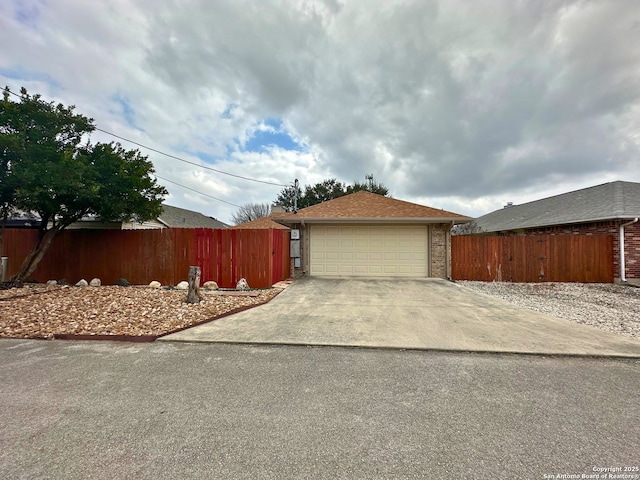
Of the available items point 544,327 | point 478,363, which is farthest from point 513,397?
point 544,327

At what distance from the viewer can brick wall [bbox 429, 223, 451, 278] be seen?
11445 mm

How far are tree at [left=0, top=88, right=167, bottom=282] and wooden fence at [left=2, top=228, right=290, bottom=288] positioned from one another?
0.99 meters

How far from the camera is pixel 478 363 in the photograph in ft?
12.1

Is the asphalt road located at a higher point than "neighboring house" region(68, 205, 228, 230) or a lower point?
lower

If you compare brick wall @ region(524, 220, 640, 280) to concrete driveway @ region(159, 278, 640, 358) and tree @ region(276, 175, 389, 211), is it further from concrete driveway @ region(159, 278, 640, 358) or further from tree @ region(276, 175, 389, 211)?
tree @ region(276, 175, 389, 211)

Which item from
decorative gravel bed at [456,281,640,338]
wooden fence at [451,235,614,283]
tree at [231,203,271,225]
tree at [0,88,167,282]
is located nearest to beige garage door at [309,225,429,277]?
wooden fence at [451,235,614,283]

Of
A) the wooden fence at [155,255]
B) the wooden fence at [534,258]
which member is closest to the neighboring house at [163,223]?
the wooden fence at [155,255]

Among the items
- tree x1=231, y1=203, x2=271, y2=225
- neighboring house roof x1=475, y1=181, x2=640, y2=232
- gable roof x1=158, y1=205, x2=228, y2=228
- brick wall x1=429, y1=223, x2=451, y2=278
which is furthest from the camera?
tree x1=231, y1=203, x2=271, y2=225

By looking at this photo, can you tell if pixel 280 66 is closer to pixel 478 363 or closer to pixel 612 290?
pixel 478 363

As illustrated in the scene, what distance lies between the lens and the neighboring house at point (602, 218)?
33.8 ft

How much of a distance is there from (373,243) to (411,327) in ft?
22.0

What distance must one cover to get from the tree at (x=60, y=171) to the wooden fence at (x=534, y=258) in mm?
11738

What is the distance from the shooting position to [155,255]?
9.55 metres

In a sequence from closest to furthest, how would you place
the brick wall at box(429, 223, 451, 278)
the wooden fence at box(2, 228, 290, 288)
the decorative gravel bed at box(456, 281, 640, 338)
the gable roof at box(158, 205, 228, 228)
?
the decorative gravel bed at box(456, 281, 640, 338), the wooden fence at box(2, 228, 290, 288), the brick wall at box(429, 223, 451, 278), the gable roof at box(158, 205, 228, 228)
